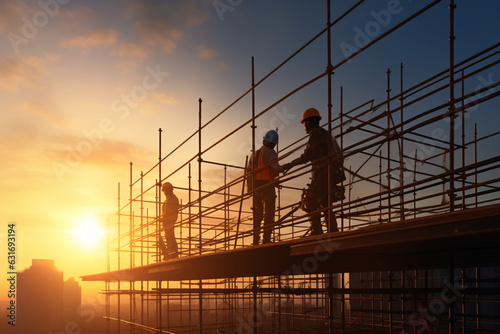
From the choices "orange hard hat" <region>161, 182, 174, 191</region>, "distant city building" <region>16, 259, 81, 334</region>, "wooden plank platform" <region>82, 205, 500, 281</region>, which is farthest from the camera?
"distant city building" <region>16, 259, 81, 334</region>

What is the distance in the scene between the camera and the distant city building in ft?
213

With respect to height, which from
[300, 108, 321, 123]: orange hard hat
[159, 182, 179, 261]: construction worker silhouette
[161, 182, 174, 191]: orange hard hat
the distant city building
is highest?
[300, 108, 321, 123]: orange hard hat

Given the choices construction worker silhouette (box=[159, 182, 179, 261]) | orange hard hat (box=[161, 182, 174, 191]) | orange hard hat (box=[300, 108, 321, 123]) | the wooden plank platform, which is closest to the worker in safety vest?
the wooden plank platform

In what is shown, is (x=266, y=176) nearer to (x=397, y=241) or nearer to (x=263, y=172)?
(x=263, y=172)

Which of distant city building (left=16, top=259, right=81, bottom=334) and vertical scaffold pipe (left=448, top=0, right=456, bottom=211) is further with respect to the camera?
distant city building (left=16, top=259, right=81, bottom=334)

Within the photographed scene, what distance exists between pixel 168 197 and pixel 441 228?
28.2 feet

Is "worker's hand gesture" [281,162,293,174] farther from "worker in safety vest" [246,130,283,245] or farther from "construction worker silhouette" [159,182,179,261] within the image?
"construction worker silhouette" [159,182,179,261]

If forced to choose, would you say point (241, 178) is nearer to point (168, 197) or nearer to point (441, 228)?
point (441, 228)

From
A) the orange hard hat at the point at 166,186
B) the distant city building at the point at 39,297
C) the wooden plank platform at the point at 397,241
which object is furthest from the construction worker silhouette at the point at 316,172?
the distant city building at the point at 39,297

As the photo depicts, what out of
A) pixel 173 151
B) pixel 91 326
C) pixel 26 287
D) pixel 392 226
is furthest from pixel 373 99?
pixel 91 326

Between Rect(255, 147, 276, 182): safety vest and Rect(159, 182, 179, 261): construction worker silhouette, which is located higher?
Rect(255, 147, 276, 182): safety vest

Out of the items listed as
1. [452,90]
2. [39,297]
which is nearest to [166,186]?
[452,90]

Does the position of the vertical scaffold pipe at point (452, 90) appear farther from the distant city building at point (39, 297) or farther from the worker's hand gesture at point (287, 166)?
the distant city building at point (39, 297)

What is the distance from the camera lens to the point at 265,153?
22.0 ft
